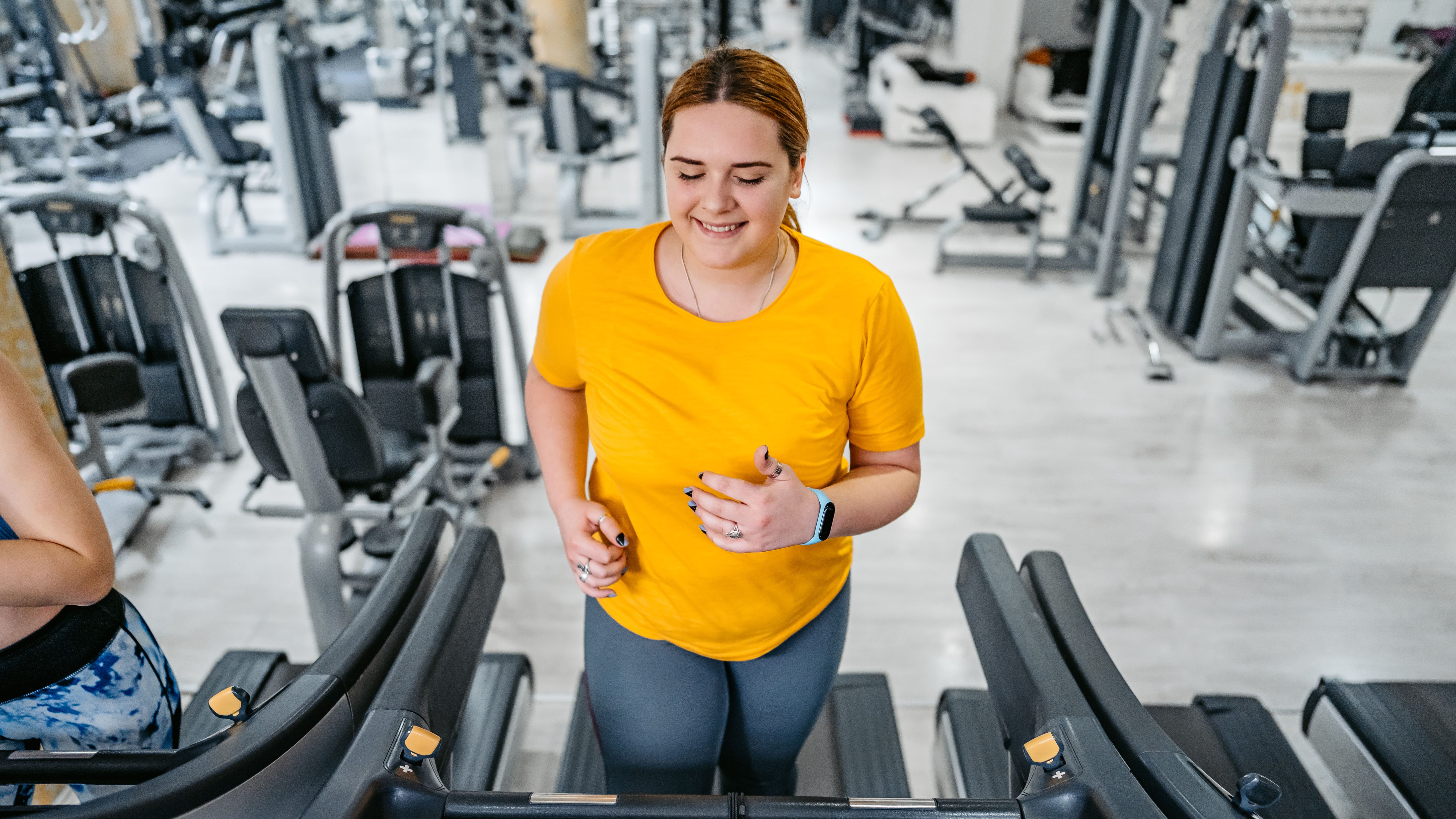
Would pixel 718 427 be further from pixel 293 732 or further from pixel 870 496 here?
pixel 293 732

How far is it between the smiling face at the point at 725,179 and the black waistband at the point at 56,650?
0.95m

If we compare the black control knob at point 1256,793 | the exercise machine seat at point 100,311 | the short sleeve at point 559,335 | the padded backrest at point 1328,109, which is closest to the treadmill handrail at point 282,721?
the short sleeve at point 559,335

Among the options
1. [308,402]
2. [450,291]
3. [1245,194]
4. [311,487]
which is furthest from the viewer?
[1245,194]

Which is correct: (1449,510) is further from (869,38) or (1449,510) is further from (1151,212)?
(869,38)

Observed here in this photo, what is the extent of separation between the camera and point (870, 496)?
1229mm

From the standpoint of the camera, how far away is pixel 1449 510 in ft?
11.7

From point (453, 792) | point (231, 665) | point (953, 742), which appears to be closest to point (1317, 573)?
point (953, 742)

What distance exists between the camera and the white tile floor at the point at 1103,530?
2.78 meters

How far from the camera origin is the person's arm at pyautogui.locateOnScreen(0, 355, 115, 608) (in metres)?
1.05

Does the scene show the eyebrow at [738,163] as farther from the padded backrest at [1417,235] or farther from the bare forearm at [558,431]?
the padded backrest at [1417,235]

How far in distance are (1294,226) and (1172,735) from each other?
10.9 ft

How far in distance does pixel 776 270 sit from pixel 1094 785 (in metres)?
0.73

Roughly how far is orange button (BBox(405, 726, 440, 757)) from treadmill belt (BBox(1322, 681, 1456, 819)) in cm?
173

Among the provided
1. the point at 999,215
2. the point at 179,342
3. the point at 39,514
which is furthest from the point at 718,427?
the point at 999,215
